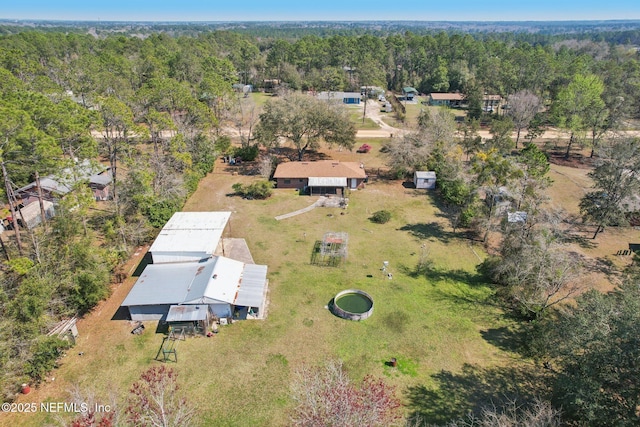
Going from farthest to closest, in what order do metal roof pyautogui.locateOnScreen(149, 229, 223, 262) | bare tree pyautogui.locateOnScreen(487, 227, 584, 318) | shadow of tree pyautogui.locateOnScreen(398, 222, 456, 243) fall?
shadow of tree pyautogui.locateOnScreen(398, 222, 456, 243), metal roof pyautogui.locateOnScreen(149, 229, 223, 262), bare tree pyautogui.locateOnScreen(487, 227, 584, 318)

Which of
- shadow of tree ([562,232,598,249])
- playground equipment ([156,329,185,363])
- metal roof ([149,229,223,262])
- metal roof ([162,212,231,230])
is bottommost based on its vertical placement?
playground equipment ([156,329,185,363])

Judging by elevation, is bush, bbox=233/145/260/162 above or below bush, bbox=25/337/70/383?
above

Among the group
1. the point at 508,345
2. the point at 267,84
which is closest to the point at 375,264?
the point at 508,345

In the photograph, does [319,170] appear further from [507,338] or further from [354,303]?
[507,338]

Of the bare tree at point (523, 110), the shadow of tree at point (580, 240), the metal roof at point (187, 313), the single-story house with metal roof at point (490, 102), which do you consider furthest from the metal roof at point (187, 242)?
the single-story house with metal roof at point (490, 102)

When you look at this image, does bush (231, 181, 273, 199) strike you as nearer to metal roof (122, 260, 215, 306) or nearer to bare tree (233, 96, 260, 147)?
bare tree (233, 96, 260, 147)

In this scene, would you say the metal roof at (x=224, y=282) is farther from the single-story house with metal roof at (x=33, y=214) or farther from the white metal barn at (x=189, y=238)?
the single-story house with metal roof at (x=33, y=214)

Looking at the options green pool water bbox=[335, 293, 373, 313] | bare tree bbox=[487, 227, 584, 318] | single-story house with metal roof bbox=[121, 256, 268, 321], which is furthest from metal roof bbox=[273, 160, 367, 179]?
bare tree bbox=[487, 227, 584, 318]
